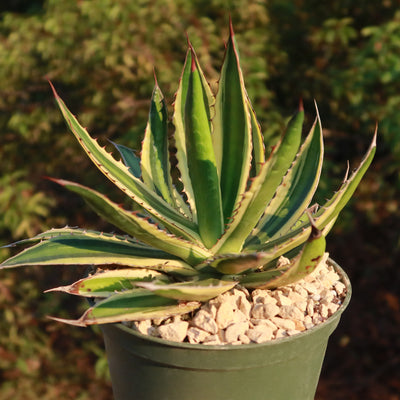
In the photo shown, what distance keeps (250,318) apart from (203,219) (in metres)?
0.21

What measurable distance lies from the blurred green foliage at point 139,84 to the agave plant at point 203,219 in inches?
40.8

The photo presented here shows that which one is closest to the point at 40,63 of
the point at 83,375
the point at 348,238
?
the point at 83,375

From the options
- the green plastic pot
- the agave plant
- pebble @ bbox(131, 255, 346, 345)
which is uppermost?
the agave plant

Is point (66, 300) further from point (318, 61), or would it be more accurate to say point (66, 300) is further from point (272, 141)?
point (318, 61)

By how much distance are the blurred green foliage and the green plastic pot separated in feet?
4.01

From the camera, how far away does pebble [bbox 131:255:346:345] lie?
3.37 ft

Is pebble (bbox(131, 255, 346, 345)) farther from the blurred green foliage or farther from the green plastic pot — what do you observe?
the blurred green foliage

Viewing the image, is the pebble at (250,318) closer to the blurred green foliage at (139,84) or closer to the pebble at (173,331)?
the pebble at (173,331)

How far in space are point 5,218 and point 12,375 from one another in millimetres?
745

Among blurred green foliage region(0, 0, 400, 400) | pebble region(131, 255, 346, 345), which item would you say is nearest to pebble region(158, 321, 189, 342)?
pebble region(131, 255, 346, 345)

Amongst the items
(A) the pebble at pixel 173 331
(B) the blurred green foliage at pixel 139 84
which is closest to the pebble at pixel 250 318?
(A) the pebble at pixel 173 331

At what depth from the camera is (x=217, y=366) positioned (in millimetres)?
999

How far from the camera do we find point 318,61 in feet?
8.95

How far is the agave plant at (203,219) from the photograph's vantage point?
1.02 m
